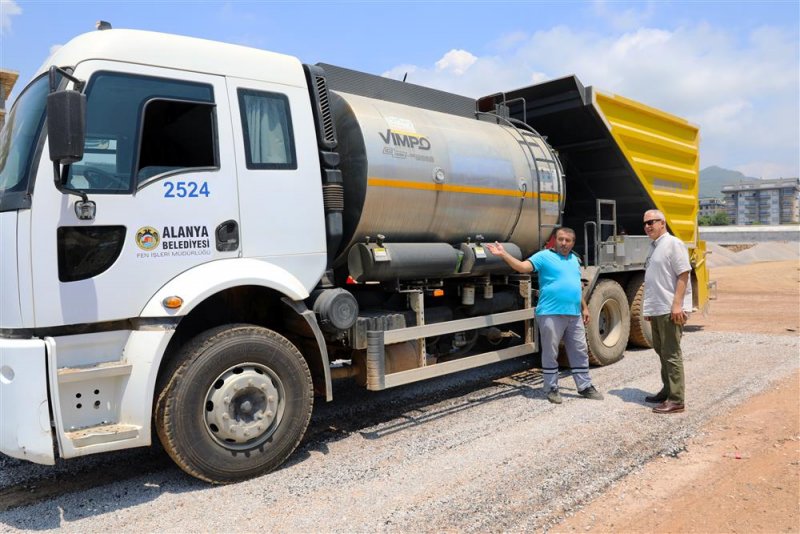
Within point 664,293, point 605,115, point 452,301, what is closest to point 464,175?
point 452,301

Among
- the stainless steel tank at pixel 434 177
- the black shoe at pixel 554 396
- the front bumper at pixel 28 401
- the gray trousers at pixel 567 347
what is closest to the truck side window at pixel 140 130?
the front bumper at pixel 28 401

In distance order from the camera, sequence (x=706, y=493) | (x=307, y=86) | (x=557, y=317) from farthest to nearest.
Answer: (x=557, y=317), (x=307, y=86), (x=706, y=493)

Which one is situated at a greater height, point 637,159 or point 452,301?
point 637,159

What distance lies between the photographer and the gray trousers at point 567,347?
5.87 m

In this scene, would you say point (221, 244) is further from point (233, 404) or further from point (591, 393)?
point (591, 393)

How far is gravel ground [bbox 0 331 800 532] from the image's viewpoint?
3.41m

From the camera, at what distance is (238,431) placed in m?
3.91

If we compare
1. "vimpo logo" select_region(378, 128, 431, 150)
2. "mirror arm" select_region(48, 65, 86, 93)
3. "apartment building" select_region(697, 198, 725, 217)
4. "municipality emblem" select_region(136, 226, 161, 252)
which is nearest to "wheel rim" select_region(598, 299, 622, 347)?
"vimpo logo" select_region(378, 128, 431, 150)

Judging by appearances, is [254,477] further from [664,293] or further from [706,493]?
[664,293]

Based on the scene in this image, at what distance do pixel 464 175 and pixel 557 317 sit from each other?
1.72 meters

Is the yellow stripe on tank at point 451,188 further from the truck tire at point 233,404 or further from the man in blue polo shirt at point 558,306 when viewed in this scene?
the truck tire at point 233,404

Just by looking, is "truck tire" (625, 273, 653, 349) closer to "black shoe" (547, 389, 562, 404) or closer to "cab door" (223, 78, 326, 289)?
"black shoe" (547, 389, 562, 404)

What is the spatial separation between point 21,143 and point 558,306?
4677 mm

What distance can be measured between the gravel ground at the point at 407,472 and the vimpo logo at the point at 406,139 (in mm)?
2459
